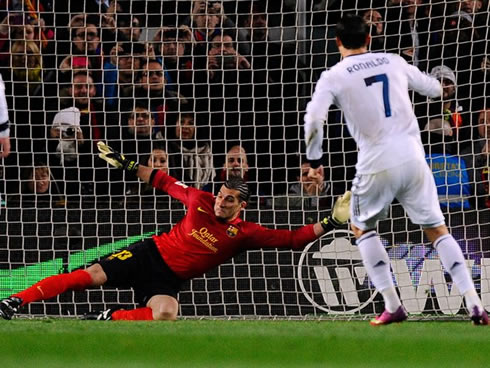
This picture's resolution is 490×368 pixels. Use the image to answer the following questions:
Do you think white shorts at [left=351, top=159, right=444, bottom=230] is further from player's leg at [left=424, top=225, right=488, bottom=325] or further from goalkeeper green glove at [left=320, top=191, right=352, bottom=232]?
goalkeeper green glove at [left=320, top=191, right=352, bottom=232]

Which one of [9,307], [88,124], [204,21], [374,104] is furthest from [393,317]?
[204,21]

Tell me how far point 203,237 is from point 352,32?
10.1 ft

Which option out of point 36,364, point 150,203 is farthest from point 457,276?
point 150,203

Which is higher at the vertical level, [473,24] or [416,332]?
[473,24]

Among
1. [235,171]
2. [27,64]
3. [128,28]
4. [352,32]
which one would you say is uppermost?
[128,28]

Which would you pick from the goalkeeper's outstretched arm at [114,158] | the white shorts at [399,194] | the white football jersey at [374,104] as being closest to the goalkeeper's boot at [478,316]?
the white shorts at [399,194]

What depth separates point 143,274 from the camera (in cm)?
1008

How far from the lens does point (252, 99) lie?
11.5 m

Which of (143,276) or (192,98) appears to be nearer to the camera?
(143,276)

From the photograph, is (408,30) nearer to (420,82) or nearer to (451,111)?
(451,111)

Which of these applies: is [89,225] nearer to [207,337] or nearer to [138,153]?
[138,153]

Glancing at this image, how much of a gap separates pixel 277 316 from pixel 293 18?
323 centimetres

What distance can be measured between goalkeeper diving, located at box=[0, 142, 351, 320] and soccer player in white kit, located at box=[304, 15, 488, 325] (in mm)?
2014

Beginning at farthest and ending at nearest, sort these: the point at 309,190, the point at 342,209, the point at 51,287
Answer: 1. the point at 309,190
2. the point at 51,287
3. the point at 342,209
